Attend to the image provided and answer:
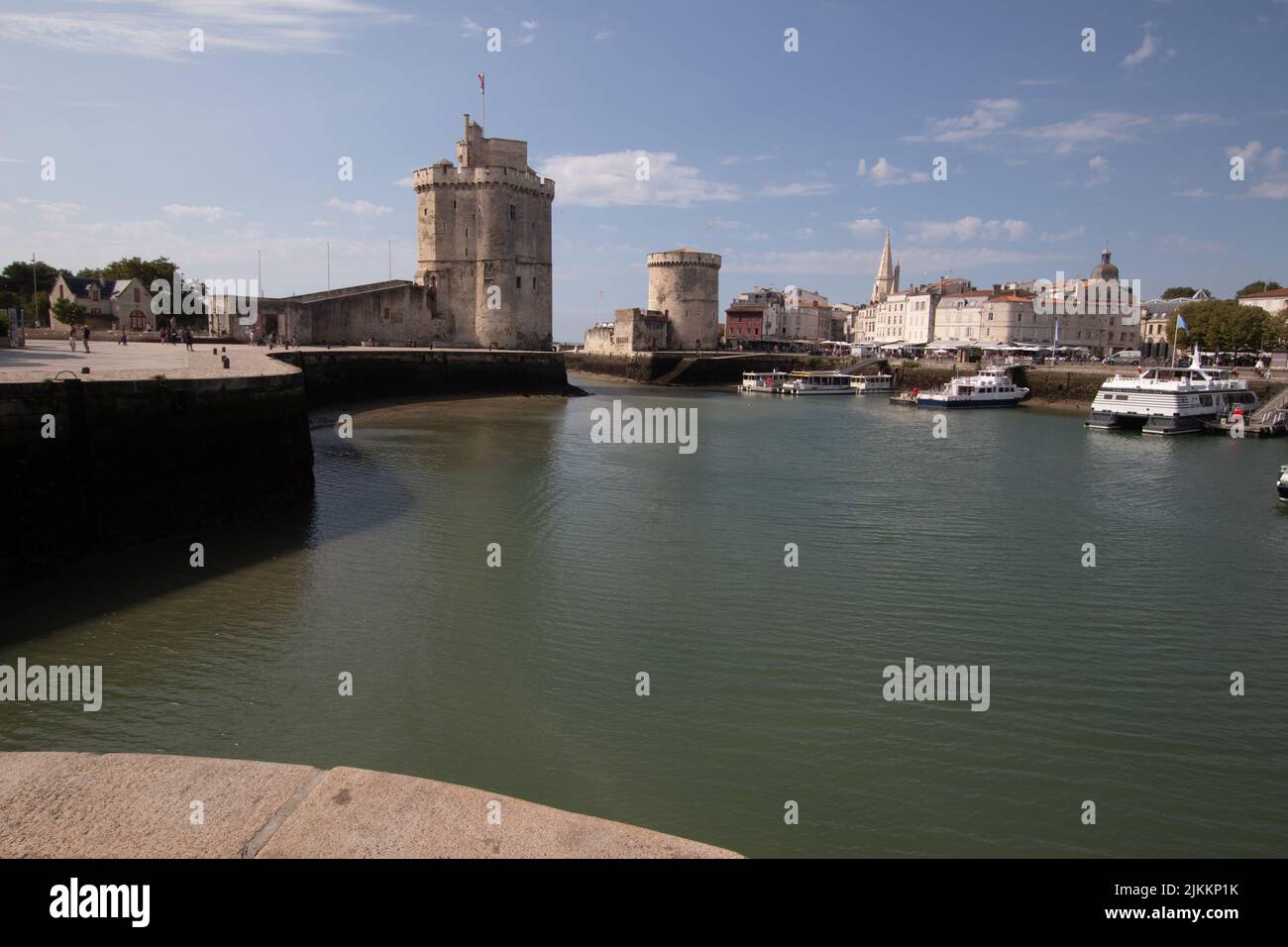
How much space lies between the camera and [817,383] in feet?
217

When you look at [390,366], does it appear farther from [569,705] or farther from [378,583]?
[569,705]

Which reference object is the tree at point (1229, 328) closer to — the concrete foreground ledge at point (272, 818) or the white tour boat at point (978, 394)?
the white tour boat at point (978, 394)

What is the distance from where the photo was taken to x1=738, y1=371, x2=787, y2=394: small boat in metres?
65.7

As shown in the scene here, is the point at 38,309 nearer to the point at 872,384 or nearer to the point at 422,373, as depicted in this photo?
the point at 422,373

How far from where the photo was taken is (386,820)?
381 cm

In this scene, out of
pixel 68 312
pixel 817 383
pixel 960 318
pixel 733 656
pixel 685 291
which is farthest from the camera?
pixel 960 318

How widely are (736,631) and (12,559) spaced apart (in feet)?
36.5

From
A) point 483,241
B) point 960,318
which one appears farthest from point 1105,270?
point 483,241

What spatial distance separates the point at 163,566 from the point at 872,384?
2386 inches

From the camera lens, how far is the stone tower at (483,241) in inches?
2044

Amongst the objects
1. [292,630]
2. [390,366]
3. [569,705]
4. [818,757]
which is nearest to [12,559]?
[292,630]

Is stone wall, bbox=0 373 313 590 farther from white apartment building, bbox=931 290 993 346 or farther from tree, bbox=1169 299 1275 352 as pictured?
white apartment building, bbox=931 290 993 346

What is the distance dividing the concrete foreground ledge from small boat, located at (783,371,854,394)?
61.8 meters

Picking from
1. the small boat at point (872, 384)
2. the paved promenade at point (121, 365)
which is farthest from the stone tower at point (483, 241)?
the small boat at point (872, 384)
